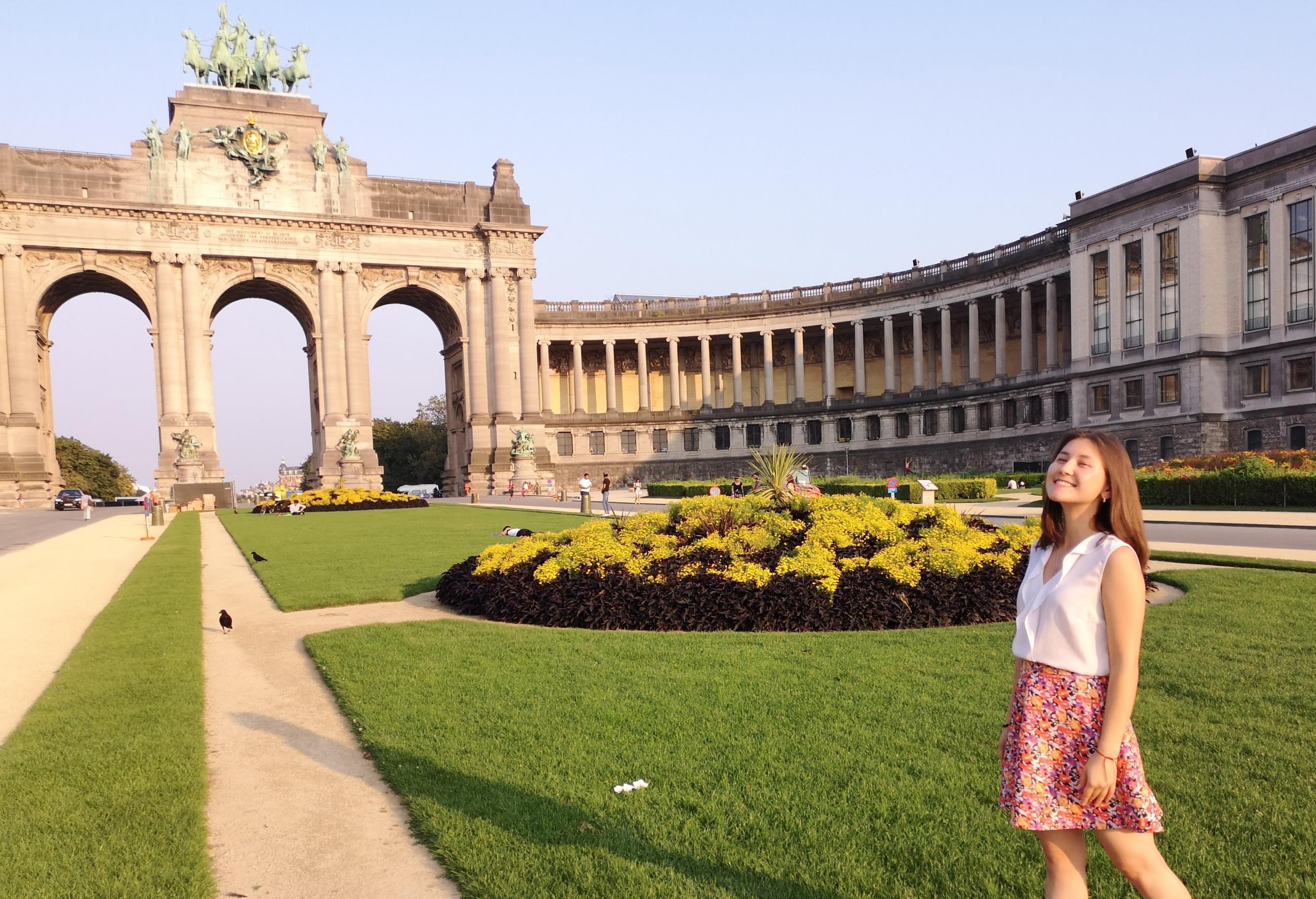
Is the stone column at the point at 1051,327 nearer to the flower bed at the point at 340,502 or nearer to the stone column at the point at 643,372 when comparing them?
the stone column at the point at 643,372

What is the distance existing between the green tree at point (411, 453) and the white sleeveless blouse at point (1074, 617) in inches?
4443

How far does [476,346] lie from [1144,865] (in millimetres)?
76431

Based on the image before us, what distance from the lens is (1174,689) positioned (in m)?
8.49

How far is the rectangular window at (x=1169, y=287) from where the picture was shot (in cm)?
5466

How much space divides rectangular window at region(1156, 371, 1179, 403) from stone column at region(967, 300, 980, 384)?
19.4 m

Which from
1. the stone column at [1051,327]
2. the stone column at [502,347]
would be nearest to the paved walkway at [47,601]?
the stone column at [502,347]

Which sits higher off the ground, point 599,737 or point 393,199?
point 393,199

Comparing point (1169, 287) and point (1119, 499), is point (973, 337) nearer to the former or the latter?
point (1169, 287)

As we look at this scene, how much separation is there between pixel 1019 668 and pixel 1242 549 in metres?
18.9

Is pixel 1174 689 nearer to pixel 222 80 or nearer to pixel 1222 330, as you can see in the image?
pixel 1222 330

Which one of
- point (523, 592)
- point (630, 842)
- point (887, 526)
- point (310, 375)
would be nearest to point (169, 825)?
point (630, 842)

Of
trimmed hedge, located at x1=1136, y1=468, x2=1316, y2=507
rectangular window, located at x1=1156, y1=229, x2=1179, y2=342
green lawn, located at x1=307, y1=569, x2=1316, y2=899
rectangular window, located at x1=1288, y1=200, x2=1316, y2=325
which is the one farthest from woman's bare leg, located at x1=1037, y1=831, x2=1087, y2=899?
rectangular window, located at x1=1156, y1=229, x2=1179, y2=342

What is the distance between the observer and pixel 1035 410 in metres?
69.8

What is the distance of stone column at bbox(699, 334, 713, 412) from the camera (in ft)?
286
